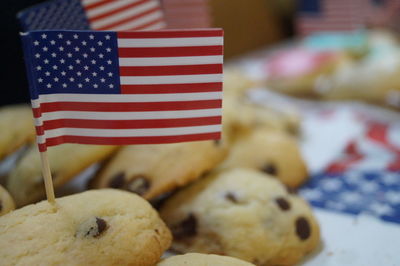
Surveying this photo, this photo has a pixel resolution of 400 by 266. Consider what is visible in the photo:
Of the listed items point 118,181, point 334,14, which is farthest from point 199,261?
point 334,14

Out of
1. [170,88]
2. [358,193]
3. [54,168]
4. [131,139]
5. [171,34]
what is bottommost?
[358,193]

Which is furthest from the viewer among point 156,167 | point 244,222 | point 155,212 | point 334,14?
point 334,14

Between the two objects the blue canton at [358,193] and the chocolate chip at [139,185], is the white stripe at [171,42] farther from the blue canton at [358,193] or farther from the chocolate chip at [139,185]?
the blue canton at [358,193]

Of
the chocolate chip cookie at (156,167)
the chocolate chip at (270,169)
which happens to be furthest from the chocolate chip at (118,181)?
the chocolate chip at (270,169)

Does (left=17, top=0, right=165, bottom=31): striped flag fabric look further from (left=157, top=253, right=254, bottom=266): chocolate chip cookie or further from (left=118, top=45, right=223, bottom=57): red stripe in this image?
(left=157, top=253, right=254, bottom=266): chocolate chip cookie

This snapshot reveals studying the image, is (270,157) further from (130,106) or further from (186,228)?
(130,106)

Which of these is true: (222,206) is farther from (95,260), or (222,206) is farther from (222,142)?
(95,260)
